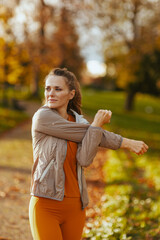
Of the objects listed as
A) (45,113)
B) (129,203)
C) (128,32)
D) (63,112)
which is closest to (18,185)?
(129,203)

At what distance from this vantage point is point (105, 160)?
9984 millimetres

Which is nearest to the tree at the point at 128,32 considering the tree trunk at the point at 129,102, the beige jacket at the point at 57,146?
the tree trunk at the point at 129,102

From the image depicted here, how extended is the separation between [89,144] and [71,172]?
0.97 ft

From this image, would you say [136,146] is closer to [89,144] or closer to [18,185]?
[89,144]

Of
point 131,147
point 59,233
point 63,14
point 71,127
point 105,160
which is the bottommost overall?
point 105,160

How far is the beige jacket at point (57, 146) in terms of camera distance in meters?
2.39

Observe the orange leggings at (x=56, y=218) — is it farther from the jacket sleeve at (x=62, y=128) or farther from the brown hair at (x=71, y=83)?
the brown hair at (x=71, y=83)

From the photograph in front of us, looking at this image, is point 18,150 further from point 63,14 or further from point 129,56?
point 129,56

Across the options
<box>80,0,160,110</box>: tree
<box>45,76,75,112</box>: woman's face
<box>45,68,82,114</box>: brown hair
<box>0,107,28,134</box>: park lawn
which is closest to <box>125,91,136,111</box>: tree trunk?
<box>80,0,160,110</box>: tree

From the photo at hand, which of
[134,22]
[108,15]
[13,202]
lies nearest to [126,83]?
[134,22]

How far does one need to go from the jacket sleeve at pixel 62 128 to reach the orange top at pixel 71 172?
0.27 feet

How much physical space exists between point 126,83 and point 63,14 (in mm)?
14669

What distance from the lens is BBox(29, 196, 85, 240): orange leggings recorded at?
2338 millimetres

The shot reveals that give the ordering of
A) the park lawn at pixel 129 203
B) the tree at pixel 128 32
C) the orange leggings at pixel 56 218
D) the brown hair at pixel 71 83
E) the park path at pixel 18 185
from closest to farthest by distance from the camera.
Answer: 1. the orange leggings at pixel 56 218
2. the brown hair at pixel 71 83
3. the park lawn at pixel 129 203
4. the park path at pixel 18 185
5. the tree at pixel 128 32
